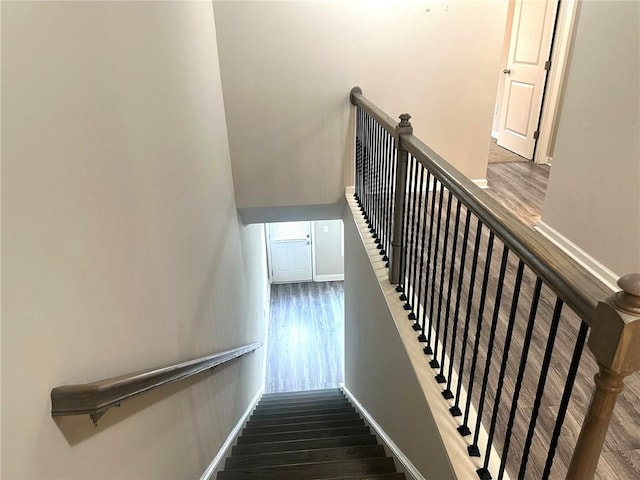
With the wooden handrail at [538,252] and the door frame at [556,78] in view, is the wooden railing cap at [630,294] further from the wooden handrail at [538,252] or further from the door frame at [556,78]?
the door frame at [556,78]

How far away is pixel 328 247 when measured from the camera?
9.08 m

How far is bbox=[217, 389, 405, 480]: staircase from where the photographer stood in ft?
8.06

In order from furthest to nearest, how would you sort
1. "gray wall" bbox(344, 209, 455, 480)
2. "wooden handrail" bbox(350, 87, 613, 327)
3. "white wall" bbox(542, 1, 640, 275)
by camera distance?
"white wall" bbox(542, 1, 640, 275), "gray wall" bbox(344, 209, 455, 480), "wooden handrail" bbox(350, 87, 613, 327)

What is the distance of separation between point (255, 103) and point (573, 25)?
3.19 metres

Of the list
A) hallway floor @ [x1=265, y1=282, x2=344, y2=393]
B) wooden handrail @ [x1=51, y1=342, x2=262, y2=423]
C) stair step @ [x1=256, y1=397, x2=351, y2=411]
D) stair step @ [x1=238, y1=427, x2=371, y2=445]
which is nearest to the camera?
wooden handrail @ [x1=51, y1=342, x2=262, y2=423]

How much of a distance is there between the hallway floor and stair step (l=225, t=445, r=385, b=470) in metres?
3.75

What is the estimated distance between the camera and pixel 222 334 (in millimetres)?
3396

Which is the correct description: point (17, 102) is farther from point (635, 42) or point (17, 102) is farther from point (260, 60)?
point (260, 60)

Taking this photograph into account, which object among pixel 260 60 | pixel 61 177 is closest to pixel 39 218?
pixel 61 177

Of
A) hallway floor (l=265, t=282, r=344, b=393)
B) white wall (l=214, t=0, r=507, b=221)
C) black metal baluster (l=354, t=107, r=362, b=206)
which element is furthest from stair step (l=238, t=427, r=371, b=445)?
hallway floor (l=265, t=282, r=344, b=393)

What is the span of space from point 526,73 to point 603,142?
270cm

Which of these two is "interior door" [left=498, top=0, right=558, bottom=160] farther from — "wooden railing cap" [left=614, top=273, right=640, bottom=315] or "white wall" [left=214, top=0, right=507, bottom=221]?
"wooden railing cap" [left=614, top=273, right=640, bottom=315]

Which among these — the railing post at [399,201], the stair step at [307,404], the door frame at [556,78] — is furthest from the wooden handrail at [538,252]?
the door frame at [556,78]

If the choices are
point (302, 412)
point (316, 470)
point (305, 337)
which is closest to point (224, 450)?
point (316, 470)
